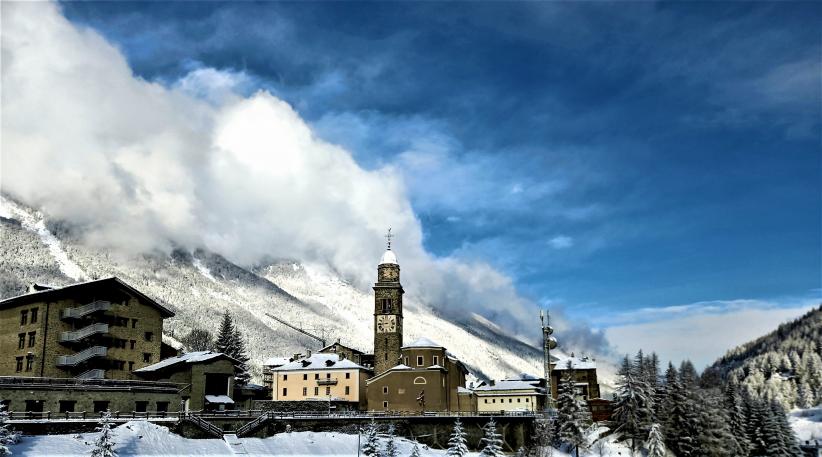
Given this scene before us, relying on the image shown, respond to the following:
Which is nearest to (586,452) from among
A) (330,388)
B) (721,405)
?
(721,405)

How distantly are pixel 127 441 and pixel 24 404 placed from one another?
11.8m

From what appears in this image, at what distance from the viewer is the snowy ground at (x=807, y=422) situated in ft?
518

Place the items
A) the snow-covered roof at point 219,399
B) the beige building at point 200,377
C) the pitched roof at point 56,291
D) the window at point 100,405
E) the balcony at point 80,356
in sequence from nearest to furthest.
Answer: the window at point 100,405
the balcony at point 80,356
the pitched roof at point 56,291
the beige building at point 200,377
the snow-covered roof at point 219,399

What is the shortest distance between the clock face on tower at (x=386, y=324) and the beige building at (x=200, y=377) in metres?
35.2

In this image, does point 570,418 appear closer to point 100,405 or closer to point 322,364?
point 322,364

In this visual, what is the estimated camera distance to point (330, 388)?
4168 inches

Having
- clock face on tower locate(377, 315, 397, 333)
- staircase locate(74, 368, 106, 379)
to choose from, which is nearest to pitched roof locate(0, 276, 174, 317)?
staircase locate(74, 368, 106, 379)

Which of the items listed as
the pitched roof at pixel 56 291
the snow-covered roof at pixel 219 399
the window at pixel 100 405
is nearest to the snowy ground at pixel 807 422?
the snow-covered roof at pixel 219 399

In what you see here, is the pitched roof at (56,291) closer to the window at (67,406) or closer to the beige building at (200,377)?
the beige building at (200,377)

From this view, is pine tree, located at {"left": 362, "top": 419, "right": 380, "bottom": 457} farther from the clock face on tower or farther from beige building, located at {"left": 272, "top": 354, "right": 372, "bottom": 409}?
the clock face on tower

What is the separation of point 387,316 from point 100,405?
56.3 metres

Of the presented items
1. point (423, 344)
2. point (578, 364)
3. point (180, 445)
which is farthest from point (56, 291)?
point (578, 364)

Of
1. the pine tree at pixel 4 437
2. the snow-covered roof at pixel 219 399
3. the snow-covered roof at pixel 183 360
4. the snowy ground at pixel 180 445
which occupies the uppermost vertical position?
the snow-covered roof at pixel 183 360

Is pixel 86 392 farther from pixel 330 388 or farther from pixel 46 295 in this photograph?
pixel 330 388
